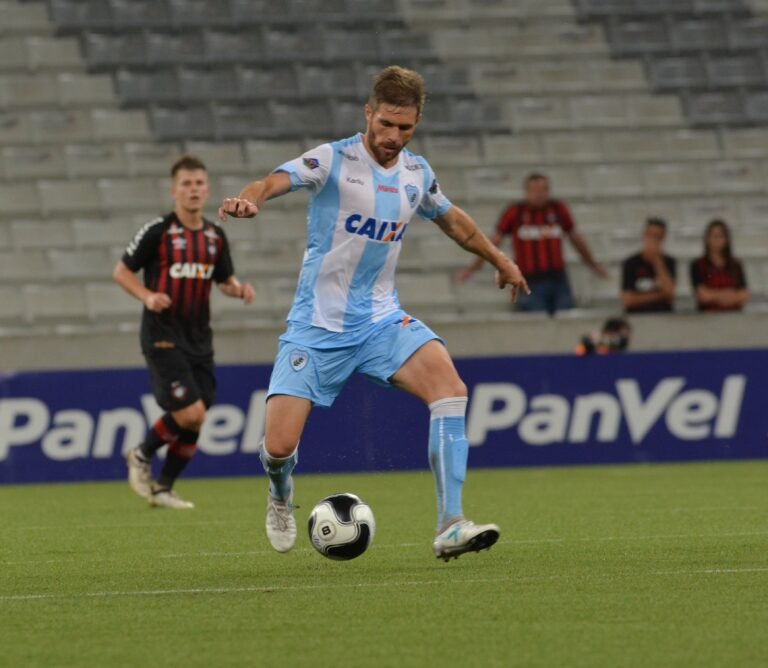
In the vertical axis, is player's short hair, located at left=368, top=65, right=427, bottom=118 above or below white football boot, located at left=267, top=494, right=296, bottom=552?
above

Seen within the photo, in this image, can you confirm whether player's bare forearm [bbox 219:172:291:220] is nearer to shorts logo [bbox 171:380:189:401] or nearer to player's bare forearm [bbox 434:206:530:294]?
player's bare forearm [bbox 434:206:530:294]

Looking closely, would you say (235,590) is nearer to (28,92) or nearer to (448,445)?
(448,445)

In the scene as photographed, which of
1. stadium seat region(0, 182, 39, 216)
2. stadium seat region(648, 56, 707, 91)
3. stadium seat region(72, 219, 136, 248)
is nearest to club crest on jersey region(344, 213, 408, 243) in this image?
stadium seat region(72, 219, 136, 248)

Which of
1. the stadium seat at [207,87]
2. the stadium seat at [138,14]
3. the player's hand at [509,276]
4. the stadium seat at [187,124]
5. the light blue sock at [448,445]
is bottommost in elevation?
the light blue sock at [448,445]

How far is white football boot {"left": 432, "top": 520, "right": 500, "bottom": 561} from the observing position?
6.21 meters

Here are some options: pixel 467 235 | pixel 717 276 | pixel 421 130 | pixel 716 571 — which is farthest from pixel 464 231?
pixel 421 130

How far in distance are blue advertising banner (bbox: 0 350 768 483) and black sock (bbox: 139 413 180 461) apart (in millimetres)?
2388

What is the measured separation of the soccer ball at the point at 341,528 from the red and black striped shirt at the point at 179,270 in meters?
3.78

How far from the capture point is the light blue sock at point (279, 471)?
686 centimetres

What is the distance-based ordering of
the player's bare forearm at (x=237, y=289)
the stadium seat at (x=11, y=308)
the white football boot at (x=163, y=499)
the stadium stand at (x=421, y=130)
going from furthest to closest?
the stadium stand at (x=421, y=130) < the stadium seat at (x=11, y=308) < the white football boot at (x=163, y=499) < the player's bare forearm at (x=237, y=289)

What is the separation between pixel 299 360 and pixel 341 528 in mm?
680

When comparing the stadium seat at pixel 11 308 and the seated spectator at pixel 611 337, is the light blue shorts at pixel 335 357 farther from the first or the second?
the stadium seat at pixel 11 308

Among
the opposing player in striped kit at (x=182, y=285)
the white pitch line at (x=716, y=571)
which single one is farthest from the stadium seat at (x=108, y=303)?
the white pitch line at (x=716, y=571)

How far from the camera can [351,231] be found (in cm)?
670
